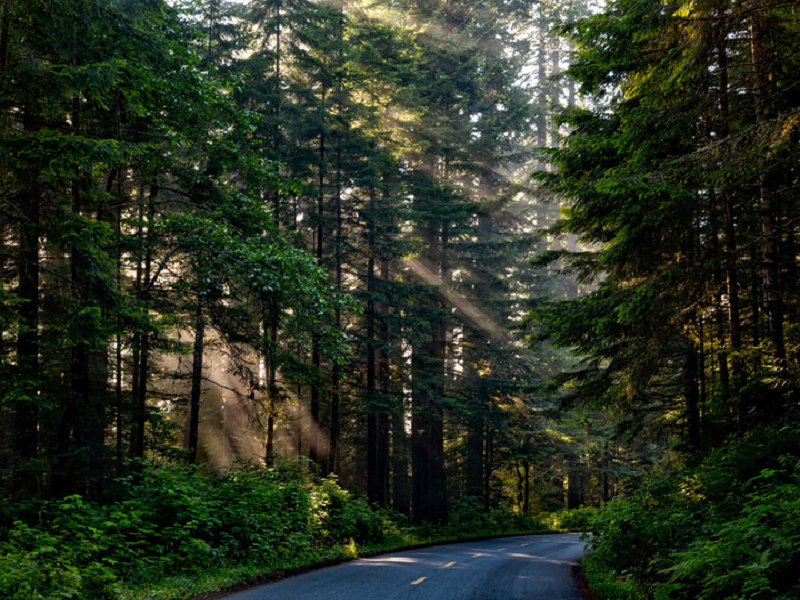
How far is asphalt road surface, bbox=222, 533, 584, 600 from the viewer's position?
8.23m

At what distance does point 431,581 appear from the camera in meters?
9.66

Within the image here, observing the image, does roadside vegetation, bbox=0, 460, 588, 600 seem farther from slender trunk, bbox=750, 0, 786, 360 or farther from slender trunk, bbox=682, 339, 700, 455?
slender trunk, bbox=750, 0, 786, 360

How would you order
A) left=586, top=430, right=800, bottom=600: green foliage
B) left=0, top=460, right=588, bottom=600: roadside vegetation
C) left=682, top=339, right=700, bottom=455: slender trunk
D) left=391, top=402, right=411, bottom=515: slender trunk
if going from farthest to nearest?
left=391, top=402, right=411, bottom=515: slender trunk → left=682, top=339, right=700, bottom=455: slender trunk → left=0, top=460, right=588, bottom=600: roadside vegetation → left=586, top=430, right=800, bottom=600: green foliage

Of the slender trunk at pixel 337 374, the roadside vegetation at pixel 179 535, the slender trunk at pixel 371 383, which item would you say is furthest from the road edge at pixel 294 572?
the slender trunk at pixel 337 374

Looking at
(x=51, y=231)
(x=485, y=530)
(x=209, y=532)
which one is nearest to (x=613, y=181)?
(x=209, y=532)

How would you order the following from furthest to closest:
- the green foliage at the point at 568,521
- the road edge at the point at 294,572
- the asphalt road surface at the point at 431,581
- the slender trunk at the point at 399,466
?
the green foliage at the point at 568,521, the slender trunk at the point at 399,466, the asphalt road surface at the point at 431,581, the road edge at the point at 294,572

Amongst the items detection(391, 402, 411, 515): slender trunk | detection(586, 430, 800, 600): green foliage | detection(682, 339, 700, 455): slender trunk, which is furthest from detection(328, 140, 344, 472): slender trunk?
detection(682, 339, 700, 455): slender trunk

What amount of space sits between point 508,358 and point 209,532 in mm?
19467

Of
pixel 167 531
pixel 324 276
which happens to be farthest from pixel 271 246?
pixel 167 531

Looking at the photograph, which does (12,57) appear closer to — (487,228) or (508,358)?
(508,358)

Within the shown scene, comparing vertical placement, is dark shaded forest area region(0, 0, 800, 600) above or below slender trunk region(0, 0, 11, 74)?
below

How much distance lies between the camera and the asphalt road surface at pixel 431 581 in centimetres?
823

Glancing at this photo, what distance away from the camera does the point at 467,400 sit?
2586 centimetres

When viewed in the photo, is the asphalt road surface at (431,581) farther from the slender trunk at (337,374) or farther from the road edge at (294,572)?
the slender trunk at (337,374)
